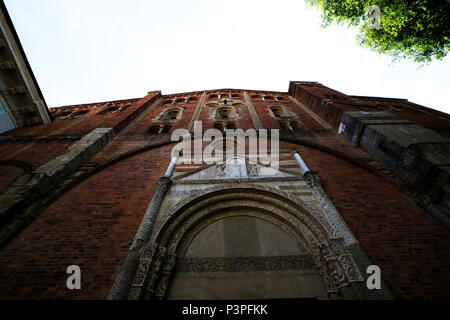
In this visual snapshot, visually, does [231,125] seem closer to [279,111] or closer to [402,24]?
[279,111]

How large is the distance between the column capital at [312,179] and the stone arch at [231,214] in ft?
2.54

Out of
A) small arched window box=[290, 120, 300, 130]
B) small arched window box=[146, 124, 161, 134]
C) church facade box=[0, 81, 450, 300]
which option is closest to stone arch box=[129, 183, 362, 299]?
church facade box=[0, 81, 450, 300]

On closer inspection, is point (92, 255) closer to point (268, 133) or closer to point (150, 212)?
point (150, 212)

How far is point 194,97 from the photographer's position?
Result: 15.6 m

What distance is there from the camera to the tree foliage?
23.7ft

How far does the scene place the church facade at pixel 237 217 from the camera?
3.75 meters

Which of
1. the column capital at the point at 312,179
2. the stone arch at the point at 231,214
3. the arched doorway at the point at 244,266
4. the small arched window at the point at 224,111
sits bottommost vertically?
the arched doorway at the point at 244,266

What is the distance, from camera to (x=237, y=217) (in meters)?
5.27

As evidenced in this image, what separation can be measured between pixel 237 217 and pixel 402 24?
9970 mm

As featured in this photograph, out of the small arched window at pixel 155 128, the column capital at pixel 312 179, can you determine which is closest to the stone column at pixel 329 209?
the column capital at pixel 312 179

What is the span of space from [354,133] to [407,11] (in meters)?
5.13

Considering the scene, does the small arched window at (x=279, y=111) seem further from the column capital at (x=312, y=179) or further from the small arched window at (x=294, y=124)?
the column capital at (x=312, y=179)
